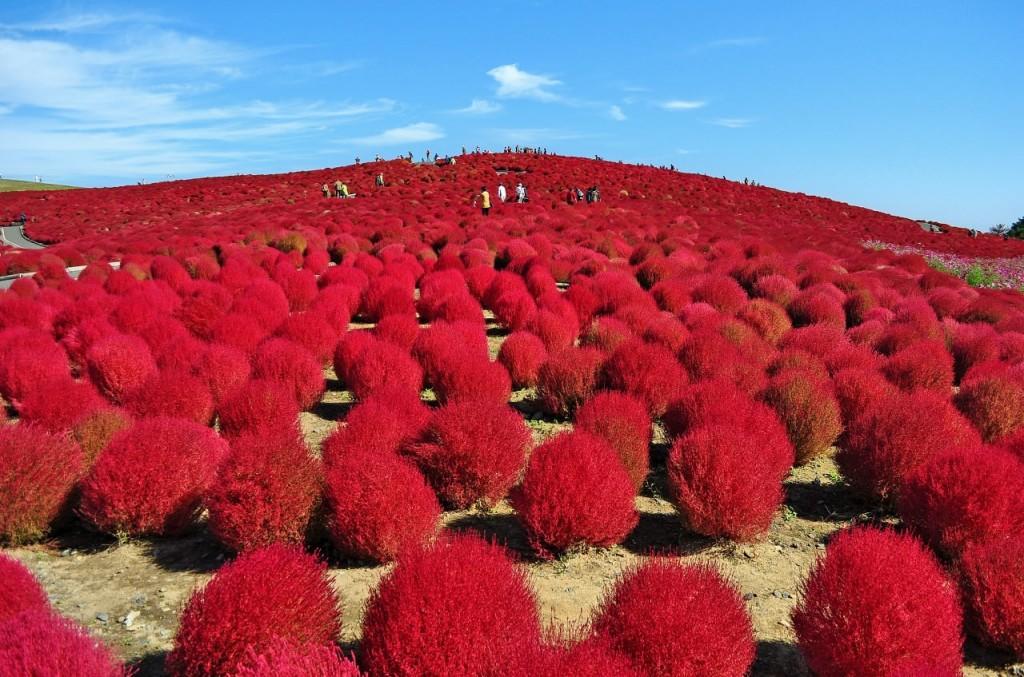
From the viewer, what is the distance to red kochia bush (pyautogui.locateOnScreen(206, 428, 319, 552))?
3.75 meters

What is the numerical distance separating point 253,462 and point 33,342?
421 centimetres

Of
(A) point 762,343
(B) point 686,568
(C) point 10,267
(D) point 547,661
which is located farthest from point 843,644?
(C) point 10,267

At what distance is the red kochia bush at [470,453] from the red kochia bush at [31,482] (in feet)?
6.96

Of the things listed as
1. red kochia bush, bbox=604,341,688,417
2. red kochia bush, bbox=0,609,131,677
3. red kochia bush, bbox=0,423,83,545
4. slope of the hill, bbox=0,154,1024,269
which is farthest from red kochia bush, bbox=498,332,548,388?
slope of the hill, bbox=0,154,1024,269

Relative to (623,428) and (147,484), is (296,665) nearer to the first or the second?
(147,484)

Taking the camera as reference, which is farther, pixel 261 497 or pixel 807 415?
pixel 807 415

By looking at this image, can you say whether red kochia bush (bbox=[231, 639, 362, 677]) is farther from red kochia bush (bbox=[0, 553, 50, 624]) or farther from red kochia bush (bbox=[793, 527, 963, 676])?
red kochia bush (bbox=[793, 527, 963, 676])

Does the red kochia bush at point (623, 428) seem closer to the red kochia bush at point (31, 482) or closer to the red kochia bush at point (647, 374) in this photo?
the red kochia bush at point (647, 374)

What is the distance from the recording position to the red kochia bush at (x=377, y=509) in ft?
12.2

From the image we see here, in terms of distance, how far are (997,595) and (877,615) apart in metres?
0.89

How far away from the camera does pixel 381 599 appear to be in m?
2.67

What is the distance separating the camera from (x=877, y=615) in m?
2.77

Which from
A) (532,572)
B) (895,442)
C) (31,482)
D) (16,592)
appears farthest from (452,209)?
(16,592)

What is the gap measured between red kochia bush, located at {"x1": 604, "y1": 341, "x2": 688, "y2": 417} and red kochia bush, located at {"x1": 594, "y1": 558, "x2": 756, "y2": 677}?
121 inches
